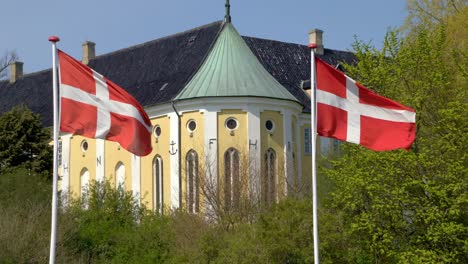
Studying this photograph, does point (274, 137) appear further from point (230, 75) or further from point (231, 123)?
point (230, 75)

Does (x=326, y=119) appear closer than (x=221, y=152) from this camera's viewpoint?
Yes

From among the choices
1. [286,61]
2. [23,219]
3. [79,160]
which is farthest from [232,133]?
[23,219]

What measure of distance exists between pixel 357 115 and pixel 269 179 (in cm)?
2275

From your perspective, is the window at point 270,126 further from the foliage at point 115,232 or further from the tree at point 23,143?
the tree at point 23,143

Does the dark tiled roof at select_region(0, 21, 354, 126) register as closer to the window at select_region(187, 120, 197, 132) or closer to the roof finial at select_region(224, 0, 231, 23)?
the window at select_region(187, 120, 197, 132)

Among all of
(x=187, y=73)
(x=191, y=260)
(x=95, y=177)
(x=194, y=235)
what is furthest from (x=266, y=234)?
(x=95, y=177)

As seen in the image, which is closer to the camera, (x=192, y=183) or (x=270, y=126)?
(x=192, y=183)

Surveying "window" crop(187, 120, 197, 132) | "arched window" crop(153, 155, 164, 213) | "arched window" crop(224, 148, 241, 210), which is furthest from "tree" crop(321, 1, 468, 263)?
"arched window" crop(153, 155, 164, 213)

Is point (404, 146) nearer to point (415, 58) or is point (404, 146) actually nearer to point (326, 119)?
point (326, 119)

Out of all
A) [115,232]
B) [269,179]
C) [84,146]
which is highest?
[84,146]

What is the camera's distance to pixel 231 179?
38469 millimetres

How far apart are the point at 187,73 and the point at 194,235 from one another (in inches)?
595

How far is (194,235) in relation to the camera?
100 ft

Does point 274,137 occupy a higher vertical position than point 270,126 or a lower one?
lower
